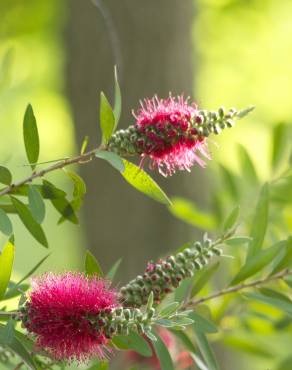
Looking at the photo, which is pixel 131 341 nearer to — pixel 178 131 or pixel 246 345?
pixel 178 131

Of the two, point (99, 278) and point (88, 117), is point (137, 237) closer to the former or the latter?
point (88, 117)

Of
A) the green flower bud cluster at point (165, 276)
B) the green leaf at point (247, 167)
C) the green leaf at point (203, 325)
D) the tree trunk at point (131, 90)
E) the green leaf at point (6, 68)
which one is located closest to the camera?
the green flower bud cluster at point (165, 276)

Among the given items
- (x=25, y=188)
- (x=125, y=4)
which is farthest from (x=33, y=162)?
(x=125, y=4)

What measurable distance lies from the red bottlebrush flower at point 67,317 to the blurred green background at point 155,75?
232cm

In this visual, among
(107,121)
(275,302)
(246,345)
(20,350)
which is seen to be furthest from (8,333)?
(246,345)

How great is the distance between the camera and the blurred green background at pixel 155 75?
3275mm

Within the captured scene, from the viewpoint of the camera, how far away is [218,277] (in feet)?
10.2

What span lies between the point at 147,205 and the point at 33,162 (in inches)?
88.2

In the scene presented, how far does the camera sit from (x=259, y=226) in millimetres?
1124

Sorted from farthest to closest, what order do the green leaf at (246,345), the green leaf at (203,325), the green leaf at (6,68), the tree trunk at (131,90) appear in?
the tree trunk at (131,90) → the green leaf at (246,345) → the green leaf at (6,68) → the green leaf at (203,325)

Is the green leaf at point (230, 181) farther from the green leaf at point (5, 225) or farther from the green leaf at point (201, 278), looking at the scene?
the green leaf at point (5, 225)

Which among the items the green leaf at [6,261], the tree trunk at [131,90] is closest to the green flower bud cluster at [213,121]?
the green leaf at [6,261]

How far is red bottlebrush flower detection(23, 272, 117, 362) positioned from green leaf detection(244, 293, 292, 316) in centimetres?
24

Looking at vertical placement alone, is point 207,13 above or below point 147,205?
above
